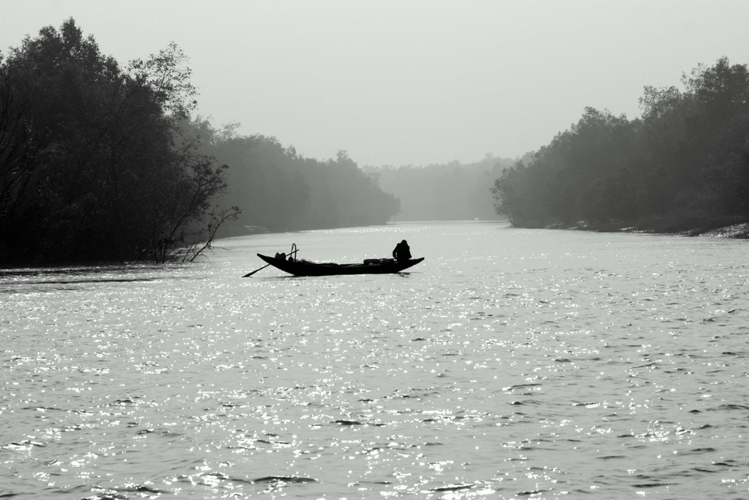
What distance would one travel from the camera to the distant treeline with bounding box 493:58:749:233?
102625 mm

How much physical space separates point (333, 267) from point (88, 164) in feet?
66.7

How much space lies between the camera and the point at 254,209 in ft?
570

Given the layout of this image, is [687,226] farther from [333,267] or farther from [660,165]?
[333,267]

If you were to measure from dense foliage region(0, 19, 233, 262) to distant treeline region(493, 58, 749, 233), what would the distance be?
186ft

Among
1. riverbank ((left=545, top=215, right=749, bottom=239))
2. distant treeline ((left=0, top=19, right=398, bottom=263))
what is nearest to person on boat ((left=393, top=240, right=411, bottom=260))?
distant treeline ((left=0, top=19, right=398, bottom=263))

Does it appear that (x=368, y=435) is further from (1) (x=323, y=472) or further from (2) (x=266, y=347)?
(2) (x=266, y=347)

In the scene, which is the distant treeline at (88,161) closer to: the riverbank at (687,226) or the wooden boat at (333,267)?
the wooden boat at (333,267)

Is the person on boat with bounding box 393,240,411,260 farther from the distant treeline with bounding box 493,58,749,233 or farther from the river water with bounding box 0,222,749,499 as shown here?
the distant treeline with bounding box 493,58,749,233

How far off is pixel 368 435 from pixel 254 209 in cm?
16256

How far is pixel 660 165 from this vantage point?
411 feet

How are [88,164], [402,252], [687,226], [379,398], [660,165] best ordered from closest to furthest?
[379,398]
[402,252]
[88,164]
[687,226]
[660,165]

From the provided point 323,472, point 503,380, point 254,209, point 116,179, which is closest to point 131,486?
point 323,472

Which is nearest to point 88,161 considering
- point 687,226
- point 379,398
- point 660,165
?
point 379,398

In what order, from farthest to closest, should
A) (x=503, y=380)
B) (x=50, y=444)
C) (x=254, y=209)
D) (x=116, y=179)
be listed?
(x=254, y=209), (x=116, y=179), (x=503, y=380), (x=50, y=444)
